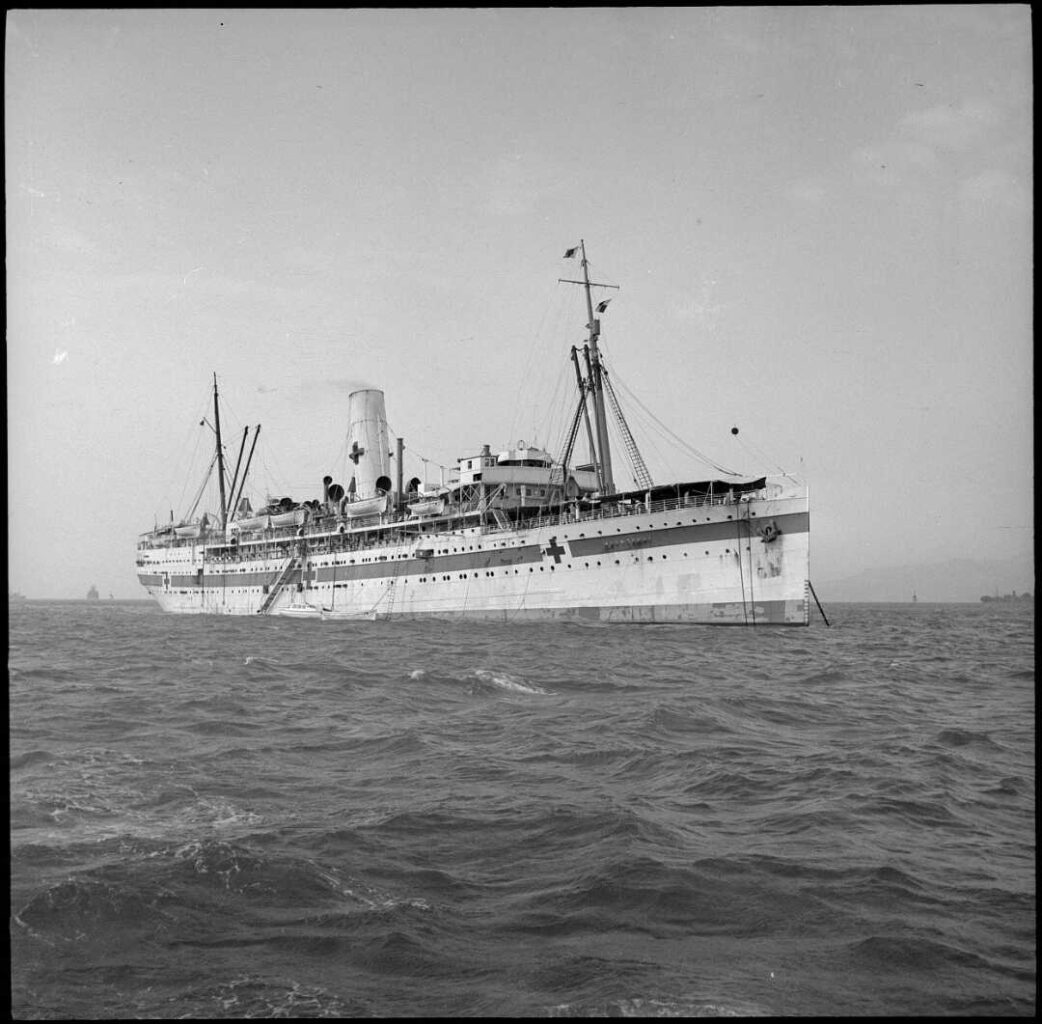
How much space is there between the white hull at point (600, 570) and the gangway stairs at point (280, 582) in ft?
10.9

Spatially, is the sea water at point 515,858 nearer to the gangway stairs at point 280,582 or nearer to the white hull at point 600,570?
the white hull at point 600,570

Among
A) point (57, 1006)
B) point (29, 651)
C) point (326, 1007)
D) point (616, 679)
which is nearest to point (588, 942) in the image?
point (326, 1007)

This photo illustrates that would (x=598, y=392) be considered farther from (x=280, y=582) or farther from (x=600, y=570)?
(x=280, y=582)

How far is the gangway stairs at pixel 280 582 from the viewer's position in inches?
2092

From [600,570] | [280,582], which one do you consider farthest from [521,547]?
[280,582]

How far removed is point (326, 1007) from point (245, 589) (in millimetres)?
57810

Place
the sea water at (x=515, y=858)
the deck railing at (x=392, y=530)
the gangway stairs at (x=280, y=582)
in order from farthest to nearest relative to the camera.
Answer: the gangway stairs at (x=280, y=582) < the deck railing at (x=392, y=530) < the sea water at (x=515, y=858)

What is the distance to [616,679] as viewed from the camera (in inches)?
671

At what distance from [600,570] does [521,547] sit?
465cm

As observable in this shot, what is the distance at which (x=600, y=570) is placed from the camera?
117 ft

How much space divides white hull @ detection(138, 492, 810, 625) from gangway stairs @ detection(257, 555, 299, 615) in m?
3.34

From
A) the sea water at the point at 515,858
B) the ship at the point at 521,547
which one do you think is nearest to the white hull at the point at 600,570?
the ship at the point at 521,547

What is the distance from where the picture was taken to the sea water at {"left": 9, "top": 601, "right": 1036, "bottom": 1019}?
444 cm

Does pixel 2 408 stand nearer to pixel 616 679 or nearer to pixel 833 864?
pixel 833 864
